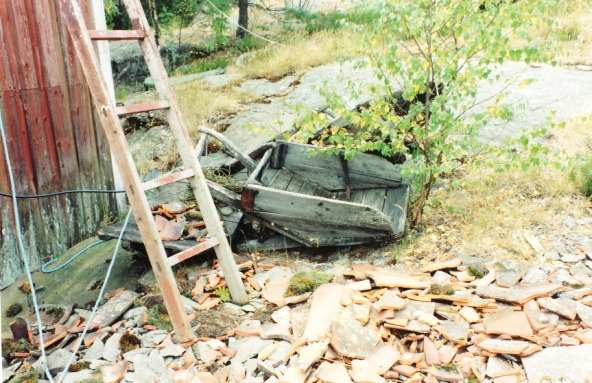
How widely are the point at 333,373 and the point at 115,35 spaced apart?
3.12m

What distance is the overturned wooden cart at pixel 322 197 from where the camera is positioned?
476 cm

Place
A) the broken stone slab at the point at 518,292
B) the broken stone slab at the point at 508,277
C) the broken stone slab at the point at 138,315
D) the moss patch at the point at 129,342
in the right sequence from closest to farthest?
the broken stone slab at the point at 518,292 < the moss patch at the point at 129,342 < the broken stone slab at the point at 508,277 < the broken stone slab at the point at 138,315

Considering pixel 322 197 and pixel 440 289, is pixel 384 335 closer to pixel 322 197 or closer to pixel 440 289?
pixel 440 289

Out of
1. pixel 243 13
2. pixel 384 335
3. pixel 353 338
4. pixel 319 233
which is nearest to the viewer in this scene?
pixel 353 338

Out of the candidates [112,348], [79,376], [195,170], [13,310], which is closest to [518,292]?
[195,170]

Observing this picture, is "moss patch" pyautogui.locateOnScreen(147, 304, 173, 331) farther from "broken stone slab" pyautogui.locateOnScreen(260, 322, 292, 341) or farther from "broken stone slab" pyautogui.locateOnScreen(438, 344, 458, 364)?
"broken stone slab" pyautogui.locateOnScreen(438, 344, 458, 364)

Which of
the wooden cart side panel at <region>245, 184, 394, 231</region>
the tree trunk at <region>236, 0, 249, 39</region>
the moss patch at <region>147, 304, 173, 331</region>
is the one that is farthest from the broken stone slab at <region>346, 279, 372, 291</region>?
the tree trunk at <region>236, 0, 249, 39</region>

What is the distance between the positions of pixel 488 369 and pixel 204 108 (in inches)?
277

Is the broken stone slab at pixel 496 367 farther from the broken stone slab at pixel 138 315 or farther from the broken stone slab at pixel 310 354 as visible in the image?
the broken stone slab at pixel 138 315

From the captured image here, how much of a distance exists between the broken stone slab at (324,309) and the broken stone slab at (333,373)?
10.5 inches

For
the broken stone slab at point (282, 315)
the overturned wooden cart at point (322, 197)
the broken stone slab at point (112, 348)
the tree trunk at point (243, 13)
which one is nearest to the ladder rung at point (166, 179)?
the overturned wooden cart at point (322, 197)

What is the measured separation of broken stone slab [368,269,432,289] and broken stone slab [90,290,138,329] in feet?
7.15

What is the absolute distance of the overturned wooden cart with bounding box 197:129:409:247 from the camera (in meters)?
4.76

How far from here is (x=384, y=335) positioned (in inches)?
139
